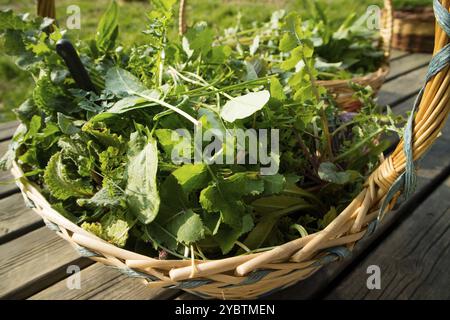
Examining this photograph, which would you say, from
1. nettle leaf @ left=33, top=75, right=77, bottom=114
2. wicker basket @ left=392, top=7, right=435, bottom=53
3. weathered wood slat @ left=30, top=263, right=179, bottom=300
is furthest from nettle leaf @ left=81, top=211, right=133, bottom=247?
wicker basket @ left=392, top=7, right=435, bottom=53

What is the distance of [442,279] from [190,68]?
1.58 feet

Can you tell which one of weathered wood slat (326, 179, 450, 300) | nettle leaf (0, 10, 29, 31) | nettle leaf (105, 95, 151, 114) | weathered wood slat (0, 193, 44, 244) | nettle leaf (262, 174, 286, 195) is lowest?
weathered wood slat (326, 179, 450, 300)

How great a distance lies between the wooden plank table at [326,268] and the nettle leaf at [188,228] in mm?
161

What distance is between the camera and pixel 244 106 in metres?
0.49

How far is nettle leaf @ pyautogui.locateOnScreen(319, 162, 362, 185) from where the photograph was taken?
0.52 meters

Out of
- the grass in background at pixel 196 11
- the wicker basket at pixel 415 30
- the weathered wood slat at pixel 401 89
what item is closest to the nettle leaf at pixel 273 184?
the weathered wood slat at pixel 401 89

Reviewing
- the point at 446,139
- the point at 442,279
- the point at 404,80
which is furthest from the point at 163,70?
the point at 404,80

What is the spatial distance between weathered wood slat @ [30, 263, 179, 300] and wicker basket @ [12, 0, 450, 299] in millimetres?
112

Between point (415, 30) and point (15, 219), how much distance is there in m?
1.38

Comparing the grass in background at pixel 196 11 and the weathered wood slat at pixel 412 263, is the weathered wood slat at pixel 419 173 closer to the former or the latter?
the weathered wood slat at pixel 412 263

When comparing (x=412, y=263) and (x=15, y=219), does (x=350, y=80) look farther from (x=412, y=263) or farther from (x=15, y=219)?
(x=15, y=219)

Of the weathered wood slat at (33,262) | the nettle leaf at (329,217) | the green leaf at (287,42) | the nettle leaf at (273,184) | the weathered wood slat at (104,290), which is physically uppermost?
the green leaf at (287,42)

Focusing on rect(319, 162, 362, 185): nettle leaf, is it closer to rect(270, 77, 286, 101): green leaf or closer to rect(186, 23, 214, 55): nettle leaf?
rect(270, 77, 286, 101): green leaf

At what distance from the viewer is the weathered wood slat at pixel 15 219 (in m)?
0.69
